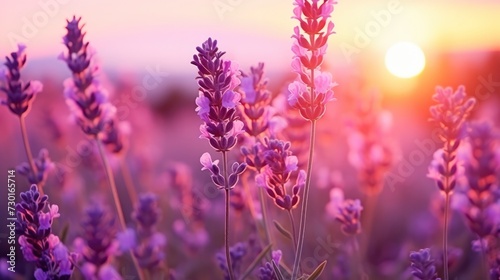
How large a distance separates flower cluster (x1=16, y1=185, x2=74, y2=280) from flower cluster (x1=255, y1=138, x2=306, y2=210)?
684mm

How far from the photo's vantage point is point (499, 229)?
2.51m

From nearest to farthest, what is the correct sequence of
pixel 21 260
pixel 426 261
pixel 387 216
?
pixel 426 261 → pixel 21 260 → pixel 387 216

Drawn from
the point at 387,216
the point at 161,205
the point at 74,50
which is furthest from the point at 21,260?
the point at 387,216

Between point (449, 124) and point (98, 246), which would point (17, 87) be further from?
point (449, 124)

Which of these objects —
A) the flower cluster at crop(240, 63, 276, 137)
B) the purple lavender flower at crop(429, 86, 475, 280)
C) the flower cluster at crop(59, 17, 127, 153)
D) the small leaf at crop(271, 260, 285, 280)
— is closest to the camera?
the small leaf at crop(271, 260, 285, 280)

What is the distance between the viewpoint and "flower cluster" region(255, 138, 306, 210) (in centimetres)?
204

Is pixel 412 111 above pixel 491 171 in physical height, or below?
below

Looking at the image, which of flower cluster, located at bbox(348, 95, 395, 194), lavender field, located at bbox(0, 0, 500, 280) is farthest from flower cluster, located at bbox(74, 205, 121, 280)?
flower cluster, located at bbox(348, 95, 395, 194)

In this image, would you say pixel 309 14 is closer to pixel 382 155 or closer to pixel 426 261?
pixel 426 261

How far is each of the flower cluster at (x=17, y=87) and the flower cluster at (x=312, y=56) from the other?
3.76 ft

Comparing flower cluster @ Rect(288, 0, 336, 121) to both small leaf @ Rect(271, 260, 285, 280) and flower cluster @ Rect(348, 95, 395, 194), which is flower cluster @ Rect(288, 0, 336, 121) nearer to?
small leaf @ Rect(271, 260, 285, 280)

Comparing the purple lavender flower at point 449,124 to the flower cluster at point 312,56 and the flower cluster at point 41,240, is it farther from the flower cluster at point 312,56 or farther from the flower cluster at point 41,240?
the flower cluster at point 41,240

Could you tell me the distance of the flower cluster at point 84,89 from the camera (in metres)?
2.66

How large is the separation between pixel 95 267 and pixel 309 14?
56.9 inches
